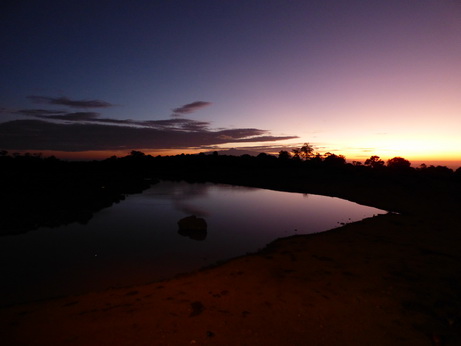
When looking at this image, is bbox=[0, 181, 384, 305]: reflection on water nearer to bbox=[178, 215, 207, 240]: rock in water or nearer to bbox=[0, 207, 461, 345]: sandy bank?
bbox=[178, 215, 207, 240]: rock in water

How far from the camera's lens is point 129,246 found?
13.0 m

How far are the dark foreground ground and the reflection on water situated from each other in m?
1.55

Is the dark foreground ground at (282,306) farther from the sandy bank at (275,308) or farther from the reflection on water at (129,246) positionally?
the reflection on water at (129,246)

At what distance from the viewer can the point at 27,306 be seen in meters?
→ 7.09

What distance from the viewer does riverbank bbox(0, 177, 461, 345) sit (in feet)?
17.9

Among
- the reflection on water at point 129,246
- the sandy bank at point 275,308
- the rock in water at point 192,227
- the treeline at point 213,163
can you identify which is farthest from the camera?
the treeline at point 213,163

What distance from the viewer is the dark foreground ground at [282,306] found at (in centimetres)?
548

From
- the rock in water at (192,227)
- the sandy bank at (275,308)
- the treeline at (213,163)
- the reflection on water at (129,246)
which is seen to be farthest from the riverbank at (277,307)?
the treeline at (213,163)

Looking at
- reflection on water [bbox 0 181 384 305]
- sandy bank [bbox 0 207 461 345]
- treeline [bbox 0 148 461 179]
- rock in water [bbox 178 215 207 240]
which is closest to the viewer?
sandy bank [bbox 0 207 461 345]

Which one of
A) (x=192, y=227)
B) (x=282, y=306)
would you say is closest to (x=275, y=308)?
(x=282, y=306)

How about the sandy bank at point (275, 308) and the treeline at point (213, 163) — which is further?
the treeline at point (213, 163)

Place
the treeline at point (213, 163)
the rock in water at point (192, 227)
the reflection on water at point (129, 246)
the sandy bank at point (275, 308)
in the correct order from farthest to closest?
the treeline at point (213, 163), the rock in water at point (192, 227), the reflection on water at point (129, 246), the sandy bank at point (275, 308)

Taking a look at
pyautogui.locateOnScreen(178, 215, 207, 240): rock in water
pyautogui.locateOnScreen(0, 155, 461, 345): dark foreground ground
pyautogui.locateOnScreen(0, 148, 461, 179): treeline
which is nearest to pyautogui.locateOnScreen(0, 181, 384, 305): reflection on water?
pyautogui.locateOnScreen(178, 215, 207, 240): rock in water

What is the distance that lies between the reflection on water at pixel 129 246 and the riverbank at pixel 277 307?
1.59 meters
